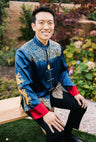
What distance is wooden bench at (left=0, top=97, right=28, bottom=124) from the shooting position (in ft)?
6.23

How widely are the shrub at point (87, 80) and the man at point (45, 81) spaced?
1.49 m

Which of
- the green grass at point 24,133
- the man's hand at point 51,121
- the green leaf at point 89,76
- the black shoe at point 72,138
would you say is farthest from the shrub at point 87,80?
the man's hand at point 51,121

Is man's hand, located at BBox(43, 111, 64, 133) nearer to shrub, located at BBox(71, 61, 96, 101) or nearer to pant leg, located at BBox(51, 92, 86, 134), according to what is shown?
pant leg, located at BBox(51, 92, 86, 134)

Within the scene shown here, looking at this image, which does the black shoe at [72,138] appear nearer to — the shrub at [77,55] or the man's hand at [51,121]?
the man's hand at [51,121]

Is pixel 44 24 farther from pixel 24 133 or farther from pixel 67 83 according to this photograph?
pixel 24 133

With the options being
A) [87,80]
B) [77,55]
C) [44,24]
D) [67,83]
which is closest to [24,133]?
[67,83]

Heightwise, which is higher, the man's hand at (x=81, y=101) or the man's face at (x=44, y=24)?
the man's face at (x=44, y=24)

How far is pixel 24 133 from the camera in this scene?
257cm

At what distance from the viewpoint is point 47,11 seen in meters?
1.68

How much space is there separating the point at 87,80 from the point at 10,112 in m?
2.20

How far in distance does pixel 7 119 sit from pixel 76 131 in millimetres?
1243

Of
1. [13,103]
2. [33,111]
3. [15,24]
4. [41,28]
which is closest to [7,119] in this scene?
[13,103]

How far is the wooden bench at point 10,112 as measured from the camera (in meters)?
1.90

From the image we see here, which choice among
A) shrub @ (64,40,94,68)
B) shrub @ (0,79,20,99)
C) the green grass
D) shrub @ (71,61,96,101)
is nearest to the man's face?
the green grass
